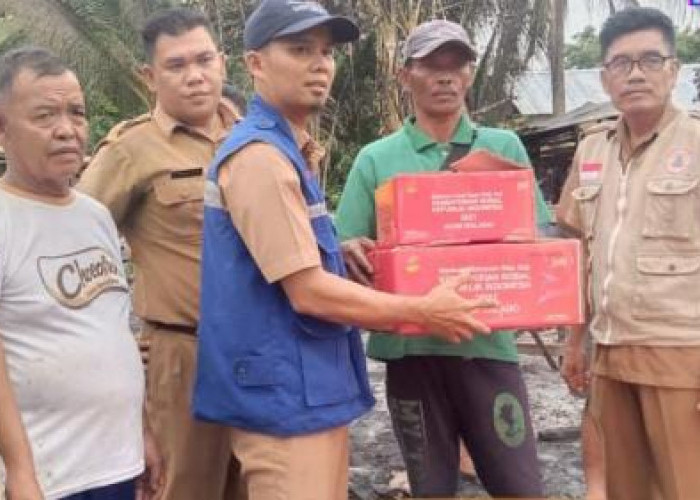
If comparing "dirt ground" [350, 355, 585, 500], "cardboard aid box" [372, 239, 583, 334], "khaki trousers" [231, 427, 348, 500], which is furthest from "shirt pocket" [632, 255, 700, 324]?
"dirt ground" [350, 355, 585, 500]

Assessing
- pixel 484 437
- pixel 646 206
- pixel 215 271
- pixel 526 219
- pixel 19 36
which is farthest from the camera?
pixel 19 36

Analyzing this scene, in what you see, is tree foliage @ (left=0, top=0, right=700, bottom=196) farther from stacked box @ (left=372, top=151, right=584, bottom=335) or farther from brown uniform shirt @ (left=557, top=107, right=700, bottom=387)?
stacked box @ (left=372, top=151, right=584, bottom=335)

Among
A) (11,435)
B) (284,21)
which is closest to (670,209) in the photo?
(284,21)

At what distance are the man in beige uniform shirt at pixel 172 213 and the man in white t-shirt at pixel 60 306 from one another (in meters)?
0.55

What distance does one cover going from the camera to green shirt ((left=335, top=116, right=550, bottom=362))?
286cm

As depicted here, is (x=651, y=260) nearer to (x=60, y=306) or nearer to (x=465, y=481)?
(x=60, y=306)

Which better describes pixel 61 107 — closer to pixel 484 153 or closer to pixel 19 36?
pixel 484 153

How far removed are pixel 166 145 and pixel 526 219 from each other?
1.20 metres

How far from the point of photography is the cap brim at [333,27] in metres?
2.13

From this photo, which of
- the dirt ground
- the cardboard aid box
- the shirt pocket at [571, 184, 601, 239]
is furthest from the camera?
the dirt ground

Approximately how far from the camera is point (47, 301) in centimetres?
201

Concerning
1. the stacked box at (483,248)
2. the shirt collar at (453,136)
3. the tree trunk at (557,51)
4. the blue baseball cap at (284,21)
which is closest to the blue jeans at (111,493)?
the stacked box at (483,248)

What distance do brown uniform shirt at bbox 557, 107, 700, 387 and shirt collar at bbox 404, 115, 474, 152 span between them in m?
0.46

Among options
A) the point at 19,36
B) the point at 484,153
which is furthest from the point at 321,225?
the point at 19,36
